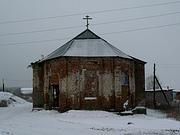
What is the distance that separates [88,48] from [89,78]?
3498 mm

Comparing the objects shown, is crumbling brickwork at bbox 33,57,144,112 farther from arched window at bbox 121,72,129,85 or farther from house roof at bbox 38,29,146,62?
house roof at bbox 38,29,146,62

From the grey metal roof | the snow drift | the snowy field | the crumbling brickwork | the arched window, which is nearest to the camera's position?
the snowy field

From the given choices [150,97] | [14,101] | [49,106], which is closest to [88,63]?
[49,106]

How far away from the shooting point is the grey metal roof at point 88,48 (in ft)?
113

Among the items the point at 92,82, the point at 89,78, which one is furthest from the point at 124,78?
the point at 89,78

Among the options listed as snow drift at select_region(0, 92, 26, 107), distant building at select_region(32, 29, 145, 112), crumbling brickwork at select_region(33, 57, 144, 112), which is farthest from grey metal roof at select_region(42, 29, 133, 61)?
snow drift at select_region(0, 92, 26, 107)

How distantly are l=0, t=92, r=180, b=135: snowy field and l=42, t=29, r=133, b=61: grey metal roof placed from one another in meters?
5.65

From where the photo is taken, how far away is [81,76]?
33.5 meters

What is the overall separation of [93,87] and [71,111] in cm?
312

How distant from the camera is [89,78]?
110 ft

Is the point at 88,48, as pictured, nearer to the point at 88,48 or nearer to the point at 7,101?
the point at 88,48

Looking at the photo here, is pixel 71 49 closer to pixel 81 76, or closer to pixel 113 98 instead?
pixel 81 76

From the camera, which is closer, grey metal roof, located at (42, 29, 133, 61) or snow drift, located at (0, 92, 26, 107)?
grey metal roof, located at (42, 29, 133, 61)

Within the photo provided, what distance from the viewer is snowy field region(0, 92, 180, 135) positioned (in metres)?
19.3
